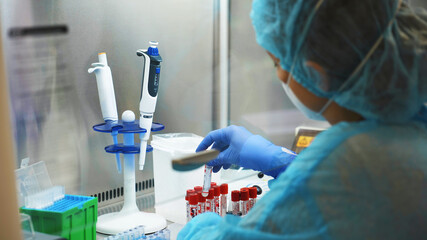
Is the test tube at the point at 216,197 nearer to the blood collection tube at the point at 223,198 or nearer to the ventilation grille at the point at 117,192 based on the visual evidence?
the blood collection tube at the point at 223,198

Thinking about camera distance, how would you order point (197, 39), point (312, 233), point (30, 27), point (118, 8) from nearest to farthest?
1. point (312, 233)
2. point (30, 27)
3. point (118, 8)
4. point (197, 39)

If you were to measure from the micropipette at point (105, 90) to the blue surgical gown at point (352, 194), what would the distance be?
0.76 m

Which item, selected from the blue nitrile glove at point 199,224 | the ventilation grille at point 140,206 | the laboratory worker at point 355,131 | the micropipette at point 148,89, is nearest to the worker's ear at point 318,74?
the laboratory worker at point 355,131

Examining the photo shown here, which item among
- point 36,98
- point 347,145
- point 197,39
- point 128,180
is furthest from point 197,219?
point 197,39

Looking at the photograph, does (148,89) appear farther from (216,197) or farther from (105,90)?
(216,197)

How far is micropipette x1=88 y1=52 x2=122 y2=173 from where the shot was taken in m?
1.52

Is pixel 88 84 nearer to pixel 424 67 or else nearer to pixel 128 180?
pixel 128 180

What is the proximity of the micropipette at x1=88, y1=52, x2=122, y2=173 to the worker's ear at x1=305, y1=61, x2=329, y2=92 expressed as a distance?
0.76m

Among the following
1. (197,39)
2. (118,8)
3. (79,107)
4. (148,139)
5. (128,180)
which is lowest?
(128,180)

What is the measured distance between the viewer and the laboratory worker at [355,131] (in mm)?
872

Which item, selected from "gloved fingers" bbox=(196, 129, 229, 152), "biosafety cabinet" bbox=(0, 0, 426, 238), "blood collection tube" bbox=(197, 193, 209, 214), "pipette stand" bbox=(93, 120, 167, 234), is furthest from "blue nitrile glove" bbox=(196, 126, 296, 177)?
"biosafety cabinet" bbox=(0, 0, 426, 238)

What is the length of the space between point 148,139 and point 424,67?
35.9 inches

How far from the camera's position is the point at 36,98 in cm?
142

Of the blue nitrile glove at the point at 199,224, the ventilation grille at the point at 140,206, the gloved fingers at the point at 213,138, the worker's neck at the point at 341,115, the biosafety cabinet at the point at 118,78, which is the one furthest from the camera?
the ventilation grille at the point at 140,206
